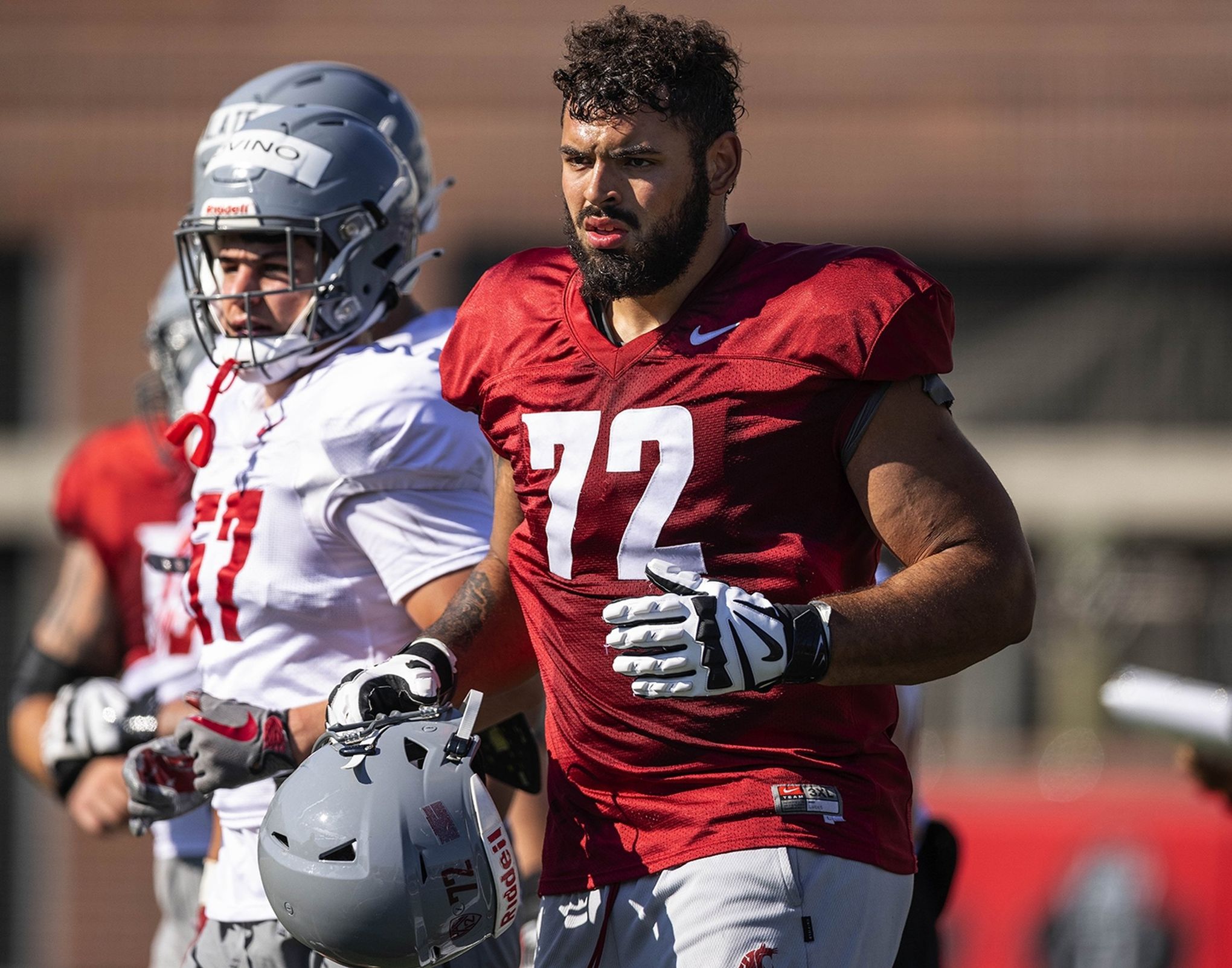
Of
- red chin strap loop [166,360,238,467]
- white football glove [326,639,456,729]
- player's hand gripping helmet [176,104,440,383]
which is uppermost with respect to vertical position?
player's hand gripping helmet [176,104,440,383]

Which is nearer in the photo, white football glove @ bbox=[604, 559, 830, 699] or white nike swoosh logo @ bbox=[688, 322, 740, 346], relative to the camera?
white football glove @ bbox=[604, 559, 830, 699]

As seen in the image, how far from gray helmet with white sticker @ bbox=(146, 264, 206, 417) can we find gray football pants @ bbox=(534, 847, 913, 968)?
2531mm

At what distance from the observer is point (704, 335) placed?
111 inches

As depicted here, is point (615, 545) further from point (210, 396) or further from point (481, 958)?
point (210, 396)

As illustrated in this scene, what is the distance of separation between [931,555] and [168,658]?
104 inches

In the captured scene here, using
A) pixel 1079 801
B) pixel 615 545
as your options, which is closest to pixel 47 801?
pixel 1079 801

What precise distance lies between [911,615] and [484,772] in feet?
4.00

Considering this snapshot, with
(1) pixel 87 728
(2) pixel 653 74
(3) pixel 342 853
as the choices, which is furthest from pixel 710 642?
(1) pixel 87 728

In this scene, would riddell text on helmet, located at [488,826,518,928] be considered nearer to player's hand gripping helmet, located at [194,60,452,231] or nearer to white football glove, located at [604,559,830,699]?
white football glove, located at [604,559,830,699]

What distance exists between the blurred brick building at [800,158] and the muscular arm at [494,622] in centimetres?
817

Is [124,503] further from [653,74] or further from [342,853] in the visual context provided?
[653,74]

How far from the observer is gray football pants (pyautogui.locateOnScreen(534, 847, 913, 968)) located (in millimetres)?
2654

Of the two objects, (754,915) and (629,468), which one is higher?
(629,468)

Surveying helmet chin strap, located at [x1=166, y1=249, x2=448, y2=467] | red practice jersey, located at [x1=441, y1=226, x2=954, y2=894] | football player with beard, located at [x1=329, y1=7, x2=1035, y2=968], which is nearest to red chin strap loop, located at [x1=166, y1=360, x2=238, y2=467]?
helmet chin strap, located at [x1=166, y1=249, x2=448, y2=467]
